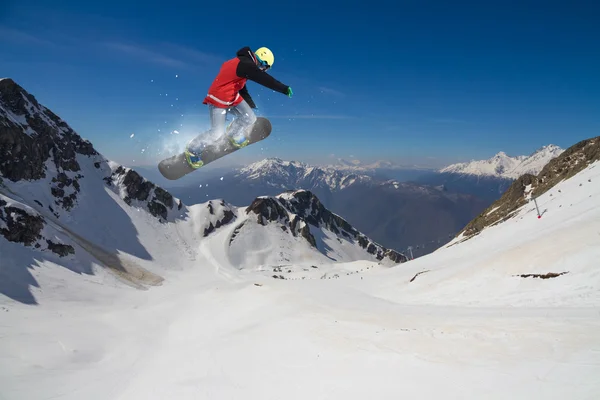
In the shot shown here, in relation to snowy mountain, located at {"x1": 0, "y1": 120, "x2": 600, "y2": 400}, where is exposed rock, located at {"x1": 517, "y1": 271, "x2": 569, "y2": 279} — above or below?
above

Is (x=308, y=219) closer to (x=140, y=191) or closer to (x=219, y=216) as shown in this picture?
(x=219, y=216)

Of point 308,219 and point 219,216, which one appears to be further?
point 308,219

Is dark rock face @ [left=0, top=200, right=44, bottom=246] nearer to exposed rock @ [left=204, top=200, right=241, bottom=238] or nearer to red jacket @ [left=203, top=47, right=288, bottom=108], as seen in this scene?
red jacket @ [left=203, top=47, right=288, bottom=108]

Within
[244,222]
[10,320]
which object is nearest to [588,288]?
[10,320]

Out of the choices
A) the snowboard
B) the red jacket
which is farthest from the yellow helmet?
the snowboard

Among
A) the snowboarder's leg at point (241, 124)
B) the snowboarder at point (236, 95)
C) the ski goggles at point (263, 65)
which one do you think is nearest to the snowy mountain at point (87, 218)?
the snowboarder at point (236, 95)

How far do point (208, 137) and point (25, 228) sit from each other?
57.8 metres

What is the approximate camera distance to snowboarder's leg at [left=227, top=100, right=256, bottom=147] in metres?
10.9

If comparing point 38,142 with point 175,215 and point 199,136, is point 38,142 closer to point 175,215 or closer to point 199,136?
point 175,215

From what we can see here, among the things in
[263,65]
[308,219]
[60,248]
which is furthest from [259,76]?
[308,219]

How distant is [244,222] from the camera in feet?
406

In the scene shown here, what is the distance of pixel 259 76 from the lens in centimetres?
841

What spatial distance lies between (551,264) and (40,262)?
6270cm

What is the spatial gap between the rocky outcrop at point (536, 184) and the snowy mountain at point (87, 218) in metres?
60.9
